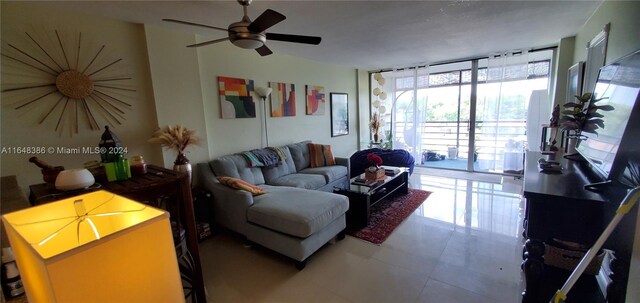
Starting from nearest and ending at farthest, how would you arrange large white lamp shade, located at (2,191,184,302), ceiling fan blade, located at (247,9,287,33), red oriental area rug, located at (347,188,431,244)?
large white lamp shade, located at (2,191,184,302)
ceiling fan blade, located at (247,9,287,33)
red oriental area rug, located at (347,188,431,244)

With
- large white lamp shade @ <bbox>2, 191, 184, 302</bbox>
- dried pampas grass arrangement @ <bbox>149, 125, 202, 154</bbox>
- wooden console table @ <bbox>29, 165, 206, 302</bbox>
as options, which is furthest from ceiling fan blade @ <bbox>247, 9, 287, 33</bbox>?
dried pampas grass arrangement @ <bbox>149, 125, 202, 154</bbox>

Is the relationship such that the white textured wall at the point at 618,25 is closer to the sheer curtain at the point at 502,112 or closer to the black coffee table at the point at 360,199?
the sheer curtain at the point at 502,112

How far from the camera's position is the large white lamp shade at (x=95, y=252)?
0.46 meters

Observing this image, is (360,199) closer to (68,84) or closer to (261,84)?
(261,84)

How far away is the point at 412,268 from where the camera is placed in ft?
7.18

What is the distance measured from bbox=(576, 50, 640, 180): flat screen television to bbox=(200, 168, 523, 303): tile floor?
3.45ft

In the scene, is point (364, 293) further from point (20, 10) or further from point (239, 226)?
point (20, 10)

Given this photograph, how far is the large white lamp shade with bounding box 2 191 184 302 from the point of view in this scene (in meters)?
0.46

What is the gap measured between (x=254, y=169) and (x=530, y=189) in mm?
2833

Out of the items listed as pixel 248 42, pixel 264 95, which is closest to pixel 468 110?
pixel 264 95

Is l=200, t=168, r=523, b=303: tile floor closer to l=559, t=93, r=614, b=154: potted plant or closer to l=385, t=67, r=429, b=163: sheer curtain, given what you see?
l=559, t=93, r=614, b=154: potted plant

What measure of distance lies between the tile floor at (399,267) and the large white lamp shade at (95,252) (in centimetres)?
155

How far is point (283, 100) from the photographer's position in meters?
4.14

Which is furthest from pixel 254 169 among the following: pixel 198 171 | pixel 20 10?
pixel 20 10
